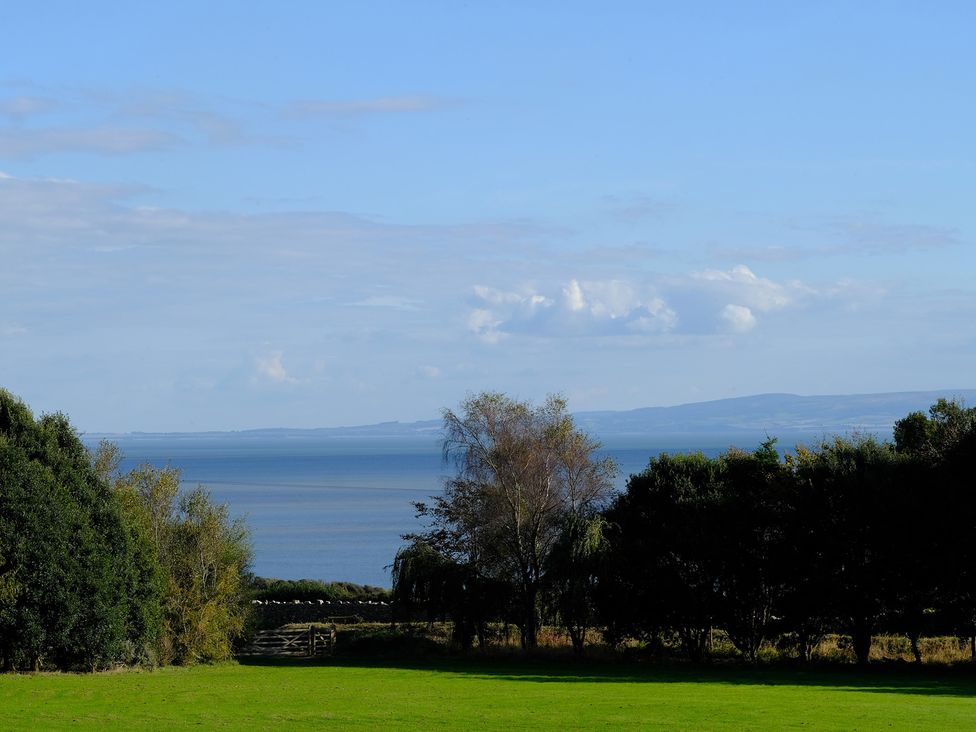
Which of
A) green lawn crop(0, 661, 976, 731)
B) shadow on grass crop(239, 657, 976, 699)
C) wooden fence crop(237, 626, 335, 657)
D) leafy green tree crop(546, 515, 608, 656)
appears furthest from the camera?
wooden fence crop(237, 626, 335, 657)

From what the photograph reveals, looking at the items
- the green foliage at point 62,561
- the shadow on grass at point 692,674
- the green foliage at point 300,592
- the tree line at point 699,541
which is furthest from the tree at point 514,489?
the green foliage at point 300,592

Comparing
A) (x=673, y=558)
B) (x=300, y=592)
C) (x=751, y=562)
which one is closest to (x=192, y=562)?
(x=673, y=558)

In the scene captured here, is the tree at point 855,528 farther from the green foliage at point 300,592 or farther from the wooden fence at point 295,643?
the green foliage at point 300,592

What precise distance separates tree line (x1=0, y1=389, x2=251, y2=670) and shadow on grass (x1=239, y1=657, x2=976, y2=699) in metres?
3.23

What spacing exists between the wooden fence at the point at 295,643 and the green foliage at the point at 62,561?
839 centimetres

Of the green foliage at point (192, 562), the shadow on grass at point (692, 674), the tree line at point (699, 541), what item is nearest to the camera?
the shadow on grass at point (692, 674)

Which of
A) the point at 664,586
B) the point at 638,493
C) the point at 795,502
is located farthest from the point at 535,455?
the point at 795,502

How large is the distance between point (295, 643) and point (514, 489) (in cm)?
1106

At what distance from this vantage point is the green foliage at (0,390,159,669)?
3612 cm

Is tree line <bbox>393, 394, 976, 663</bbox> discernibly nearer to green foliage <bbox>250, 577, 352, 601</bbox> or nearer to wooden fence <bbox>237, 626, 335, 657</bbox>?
wooden fence <bbox>237, 626, 335, 657</bbox>

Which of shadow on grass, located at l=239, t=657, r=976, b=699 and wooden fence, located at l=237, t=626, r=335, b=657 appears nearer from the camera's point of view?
shadow on grass, located at l=239, t=657, r=976, b=699

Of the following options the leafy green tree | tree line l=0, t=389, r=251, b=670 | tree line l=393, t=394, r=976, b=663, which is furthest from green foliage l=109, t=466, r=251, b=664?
the leafy green tree

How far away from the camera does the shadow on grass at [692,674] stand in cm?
3241

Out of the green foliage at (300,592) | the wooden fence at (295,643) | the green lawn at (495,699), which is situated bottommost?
the wooden fence at (295,643)
